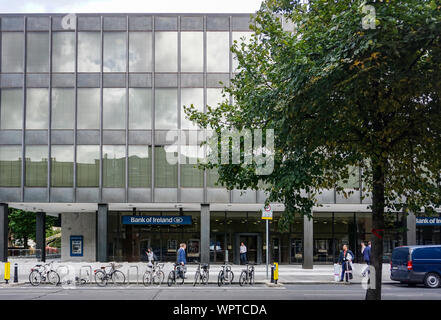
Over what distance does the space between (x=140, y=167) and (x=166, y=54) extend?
7377mm

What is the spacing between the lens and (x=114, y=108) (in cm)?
3309

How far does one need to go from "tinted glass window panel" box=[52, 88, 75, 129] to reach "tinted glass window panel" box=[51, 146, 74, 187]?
1449mm

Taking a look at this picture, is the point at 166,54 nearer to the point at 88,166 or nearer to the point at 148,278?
the point at 88,166

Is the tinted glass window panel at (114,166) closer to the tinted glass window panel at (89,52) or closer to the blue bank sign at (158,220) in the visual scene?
the blue bank sign at (158,220)

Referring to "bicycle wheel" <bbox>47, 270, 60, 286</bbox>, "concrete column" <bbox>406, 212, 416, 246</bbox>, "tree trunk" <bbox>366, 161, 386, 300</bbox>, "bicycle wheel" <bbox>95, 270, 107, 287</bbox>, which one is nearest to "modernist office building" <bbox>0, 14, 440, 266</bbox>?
"concrete column" <bbox>406, 212, 416, 246</bbox>

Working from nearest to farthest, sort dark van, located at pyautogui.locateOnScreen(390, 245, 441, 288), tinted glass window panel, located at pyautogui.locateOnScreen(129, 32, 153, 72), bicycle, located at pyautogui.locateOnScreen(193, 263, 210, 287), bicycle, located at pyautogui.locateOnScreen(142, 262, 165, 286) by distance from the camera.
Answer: dark van, located at pyautogui.locateOnScreen(390, 245, 441, 288) → bicycle, located at pyautogui.locateOnScreen(142, 262, 165, 286) → bicycle, located at pyautogui.locateOnScreen(193, 263, 210, 287) → tinted glass window panel, located at pyautogui.locateOnScreen(129, 32, 153, 72)

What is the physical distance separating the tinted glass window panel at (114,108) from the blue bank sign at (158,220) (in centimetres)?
739

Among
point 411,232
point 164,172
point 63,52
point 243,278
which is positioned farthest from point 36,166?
point 411,232

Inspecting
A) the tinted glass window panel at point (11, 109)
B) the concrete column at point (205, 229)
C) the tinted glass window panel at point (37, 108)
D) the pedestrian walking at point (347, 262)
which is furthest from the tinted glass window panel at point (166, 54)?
the pedestrian walking at point (347, 262)

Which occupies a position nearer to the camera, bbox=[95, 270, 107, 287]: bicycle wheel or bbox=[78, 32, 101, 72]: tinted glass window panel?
bbox=[95, 270, 107, 287]: bicycle wheel

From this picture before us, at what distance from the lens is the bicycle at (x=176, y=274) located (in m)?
22.3

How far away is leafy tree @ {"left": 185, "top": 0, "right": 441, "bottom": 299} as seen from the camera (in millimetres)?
9227

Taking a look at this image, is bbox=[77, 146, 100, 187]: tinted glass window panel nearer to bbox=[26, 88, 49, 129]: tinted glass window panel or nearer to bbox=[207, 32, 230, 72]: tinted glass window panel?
bbox=[26, 88, 49, 129]: tinted glass window panel
